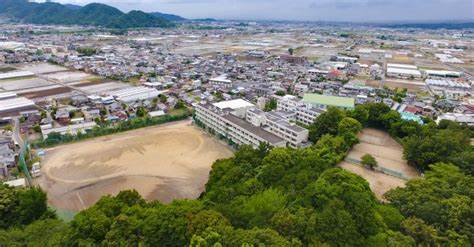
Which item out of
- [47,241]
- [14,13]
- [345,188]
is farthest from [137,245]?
[14,13]

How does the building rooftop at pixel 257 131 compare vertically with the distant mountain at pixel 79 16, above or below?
below

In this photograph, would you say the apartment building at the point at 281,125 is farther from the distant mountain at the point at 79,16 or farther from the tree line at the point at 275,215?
the distant mountain at the point at 79,16

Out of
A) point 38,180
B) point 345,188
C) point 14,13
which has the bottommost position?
point 38,180

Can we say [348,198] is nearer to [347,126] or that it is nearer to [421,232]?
[421,232]

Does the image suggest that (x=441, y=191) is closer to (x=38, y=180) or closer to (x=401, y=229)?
(x=401, y=229)

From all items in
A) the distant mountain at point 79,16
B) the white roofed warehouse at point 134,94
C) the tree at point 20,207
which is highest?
the distant mountain at point 79,16

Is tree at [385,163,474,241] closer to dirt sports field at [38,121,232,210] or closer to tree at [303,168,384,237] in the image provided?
tree at [303,168,384,237]

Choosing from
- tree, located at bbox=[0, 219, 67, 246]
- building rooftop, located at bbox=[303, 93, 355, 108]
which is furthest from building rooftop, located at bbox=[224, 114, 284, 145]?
tree, located at bbox=[0, 219, 67, 246]

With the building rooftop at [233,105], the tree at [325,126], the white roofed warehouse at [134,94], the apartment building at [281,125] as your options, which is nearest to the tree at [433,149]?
the tree at [325,126]
